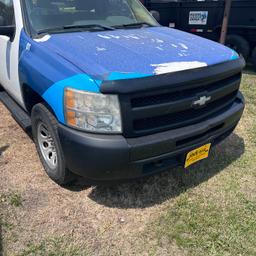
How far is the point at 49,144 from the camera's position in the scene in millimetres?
3250

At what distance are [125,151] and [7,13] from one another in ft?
7.91

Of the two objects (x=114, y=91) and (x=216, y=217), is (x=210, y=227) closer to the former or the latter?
(x=216, y=217)

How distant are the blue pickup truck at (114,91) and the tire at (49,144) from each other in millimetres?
11

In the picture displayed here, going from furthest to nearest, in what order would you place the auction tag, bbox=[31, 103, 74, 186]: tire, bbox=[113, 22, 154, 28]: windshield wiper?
the auction tag
bbox=[113, 22, 154, 28]: windshield wiper
bbox=[31, 103, 74, 186]: tire

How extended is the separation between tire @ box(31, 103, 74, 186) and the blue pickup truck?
11 mm

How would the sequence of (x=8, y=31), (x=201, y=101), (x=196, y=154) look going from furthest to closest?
(x=8, y=31) → (x=196, y=154) → (x=201, y=101)

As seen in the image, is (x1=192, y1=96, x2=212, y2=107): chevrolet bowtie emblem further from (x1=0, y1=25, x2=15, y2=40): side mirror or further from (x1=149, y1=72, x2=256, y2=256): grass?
(x1=0, y1=25, x2=15, y2=40): side mirror

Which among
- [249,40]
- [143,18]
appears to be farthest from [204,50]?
[249,40]

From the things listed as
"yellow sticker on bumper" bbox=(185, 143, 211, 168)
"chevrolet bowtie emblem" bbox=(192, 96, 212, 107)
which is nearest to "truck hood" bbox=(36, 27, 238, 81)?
"chevrolet bowtie emblem" bbox=(192, 96, 212, 107)

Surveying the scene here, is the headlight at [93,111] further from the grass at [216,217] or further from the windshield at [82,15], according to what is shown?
the windshield at [82,15]

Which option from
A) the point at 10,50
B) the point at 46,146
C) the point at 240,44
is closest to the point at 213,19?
the point at 240,44

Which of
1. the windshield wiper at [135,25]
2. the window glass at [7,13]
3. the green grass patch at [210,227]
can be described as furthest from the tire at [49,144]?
the windshield wiper at [135,25]

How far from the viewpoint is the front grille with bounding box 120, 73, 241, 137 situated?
2.45 meters

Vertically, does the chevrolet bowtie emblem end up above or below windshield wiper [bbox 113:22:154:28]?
below
